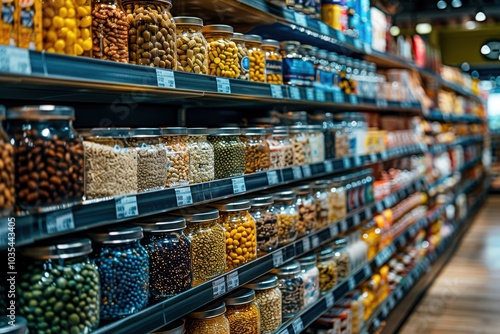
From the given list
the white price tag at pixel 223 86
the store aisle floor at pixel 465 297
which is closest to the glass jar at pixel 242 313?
the white price tag at pixel 223 86

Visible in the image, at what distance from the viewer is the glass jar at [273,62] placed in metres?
2.64

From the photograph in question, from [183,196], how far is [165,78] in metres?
0.35

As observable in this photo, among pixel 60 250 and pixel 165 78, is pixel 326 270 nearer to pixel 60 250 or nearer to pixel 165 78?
pixel 165 78

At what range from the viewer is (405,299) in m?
4.93

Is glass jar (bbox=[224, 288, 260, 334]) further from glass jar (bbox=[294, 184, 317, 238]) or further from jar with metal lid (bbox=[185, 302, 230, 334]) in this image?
glass jar (bbox=[294, 184, 317, 238])

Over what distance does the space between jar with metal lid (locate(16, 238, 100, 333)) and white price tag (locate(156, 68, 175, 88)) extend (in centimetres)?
48

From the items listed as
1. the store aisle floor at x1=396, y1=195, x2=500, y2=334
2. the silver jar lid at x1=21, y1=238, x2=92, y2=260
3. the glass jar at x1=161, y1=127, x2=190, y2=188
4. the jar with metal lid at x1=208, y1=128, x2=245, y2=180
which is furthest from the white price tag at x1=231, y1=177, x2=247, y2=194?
the store aisle floor at x1=396, y1=195, x2=500, y2=334

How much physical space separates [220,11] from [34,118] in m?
1.33

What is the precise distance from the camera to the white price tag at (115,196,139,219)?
5.18 ft

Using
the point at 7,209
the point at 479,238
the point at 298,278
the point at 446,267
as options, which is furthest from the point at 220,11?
the point at 479,238

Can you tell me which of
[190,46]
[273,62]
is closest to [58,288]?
[190,46]

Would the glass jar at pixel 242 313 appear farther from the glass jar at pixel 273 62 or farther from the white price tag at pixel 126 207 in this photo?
the glass jar at pixel 273 62

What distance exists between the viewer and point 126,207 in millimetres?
1611

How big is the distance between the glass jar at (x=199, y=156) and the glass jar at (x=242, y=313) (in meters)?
0.45
